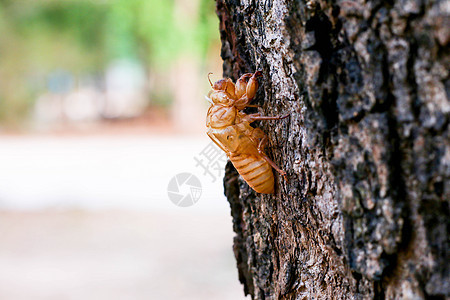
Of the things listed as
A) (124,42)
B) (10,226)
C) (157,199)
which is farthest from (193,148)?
(124,42)

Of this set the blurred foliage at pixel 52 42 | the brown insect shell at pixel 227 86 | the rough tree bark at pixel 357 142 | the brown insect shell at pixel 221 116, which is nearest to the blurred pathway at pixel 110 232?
the brown insect shell at pixel 221 116

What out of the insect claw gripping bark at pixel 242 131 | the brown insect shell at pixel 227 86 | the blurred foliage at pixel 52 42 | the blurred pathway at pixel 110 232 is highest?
the blurred foliage at pixel 52 42

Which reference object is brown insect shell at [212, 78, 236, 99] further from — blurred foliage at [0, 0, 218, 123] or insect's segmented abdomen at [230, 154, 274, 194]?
blurred foliage at [0, 0, 218, 123]

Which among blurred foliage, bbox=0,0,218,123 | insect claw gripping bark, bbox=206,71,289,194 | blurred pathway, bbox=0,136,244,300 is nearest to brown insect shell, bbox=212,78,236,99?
insect claw gripping bark, bbox=206,71,289,194

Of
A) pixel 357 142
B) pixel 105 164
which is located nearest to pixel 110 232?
pixel 105 164

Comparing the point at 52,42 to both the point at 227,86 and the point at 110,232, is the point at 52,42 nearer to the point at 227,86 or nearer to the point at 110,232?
the point at 110,232

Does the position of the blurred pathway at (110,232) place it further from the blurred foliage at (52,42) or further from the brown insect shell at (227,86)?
the blurred foliage at (52,42)

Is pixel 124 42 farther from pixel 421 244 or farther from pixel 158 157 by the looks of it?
pixel 421 244
